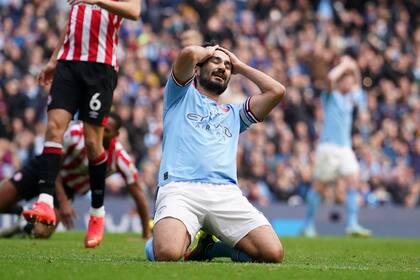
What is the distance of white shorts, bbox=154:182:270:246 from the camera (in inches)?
304

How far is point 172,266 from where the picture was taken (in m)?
6.92

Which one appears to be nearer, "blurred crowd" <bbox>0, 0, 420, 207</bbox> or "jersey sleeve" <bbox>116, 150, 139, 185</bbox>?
"jersey sleeve" <bbox>116, 150, 139, 185</bbox>

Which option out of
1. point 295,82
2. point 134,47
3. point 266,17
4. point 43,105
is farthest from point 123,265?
point 266,17

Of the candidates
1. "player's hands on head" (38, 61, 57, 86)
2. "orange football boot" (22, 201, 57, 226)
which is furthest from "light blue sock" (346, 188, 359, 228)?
"orange football boot" (22, 201, 57, 226)

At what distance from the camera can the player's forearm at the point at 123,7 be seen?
8.85 m

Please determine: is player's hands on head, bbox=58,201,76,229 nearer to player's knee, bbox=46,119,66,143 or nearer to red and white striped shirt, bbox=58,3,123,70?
player's knee, bbox=46,119,66,143

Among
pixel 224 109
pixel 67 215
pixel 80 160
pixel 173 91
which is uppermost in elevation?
pixel 173 91

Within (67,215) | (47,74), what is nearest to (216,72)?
(47,74)

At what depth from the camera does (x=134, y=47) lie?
20.8m

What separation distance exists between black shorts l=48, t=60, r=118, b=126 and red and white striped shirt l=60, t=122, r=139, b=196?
195 cm

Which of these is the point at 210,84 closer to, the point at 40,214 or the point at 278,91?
the point at 278,91

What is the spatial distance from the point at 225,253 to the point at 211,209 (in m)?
0.55

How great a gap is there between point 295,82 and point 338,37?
134 inches

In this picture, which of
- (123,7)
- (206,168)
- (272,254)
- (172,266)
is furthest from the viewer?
(123,7)
